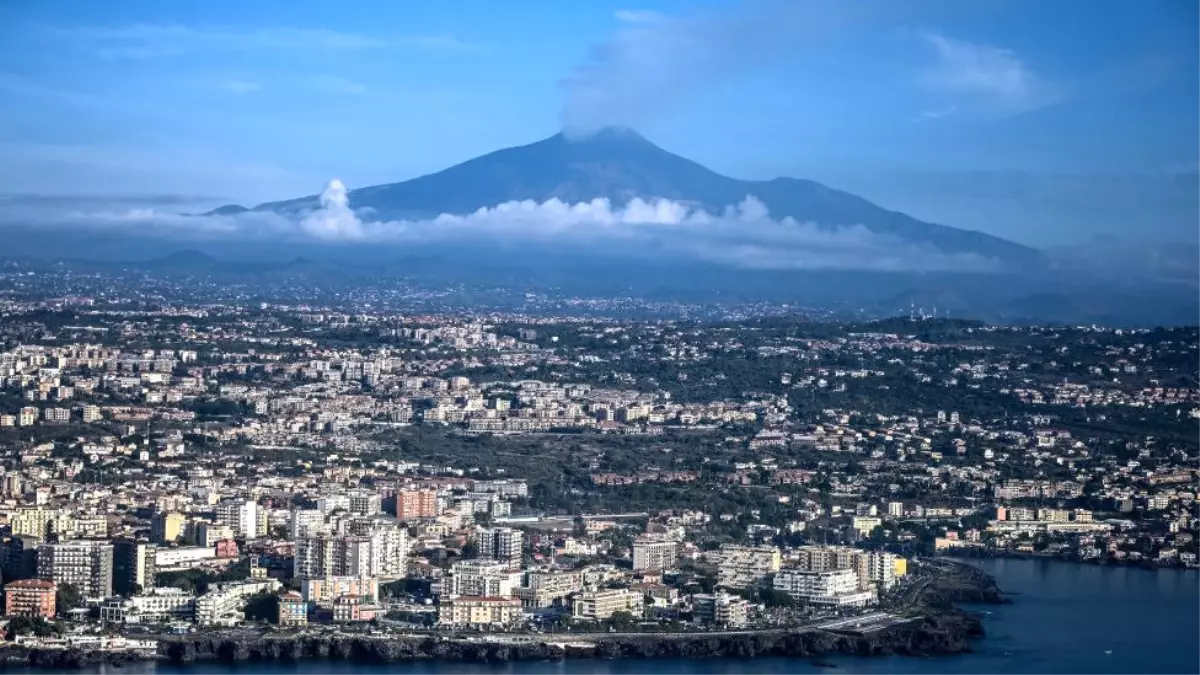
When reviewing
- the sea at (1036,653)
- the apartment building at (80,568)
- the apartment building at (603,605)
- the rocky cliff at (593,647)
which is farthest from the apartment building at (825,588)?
the apartment building at (80,568)

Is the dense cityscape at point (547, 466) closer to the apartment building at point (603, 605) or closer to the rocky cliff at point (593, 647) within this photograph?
the apartment building at point (603, 605)

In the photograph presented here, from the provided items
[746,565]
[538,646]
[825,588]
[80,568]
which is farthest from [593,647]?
[80,568]

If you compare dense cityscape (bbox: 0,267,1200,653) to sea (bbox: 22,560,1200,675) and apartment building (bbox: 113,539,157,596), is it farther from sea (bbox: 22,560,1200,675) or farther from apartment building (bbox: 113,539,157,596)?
sea (bbox: 22,560,1200,675)

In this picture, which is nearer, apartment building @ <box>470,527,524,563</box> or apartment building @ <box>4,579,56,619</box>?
apartment building @ <box>4,579,56,619</box>

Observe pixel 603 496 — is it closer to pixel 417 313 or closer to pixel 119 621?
pixel 119 621

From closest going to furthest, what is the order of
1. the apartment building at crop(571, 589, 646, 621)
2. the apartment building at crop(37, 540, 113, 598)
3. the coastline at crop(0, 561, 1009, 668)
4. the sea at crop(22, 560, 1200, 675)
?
the sea at crop(22, 560, 1200, 675)
the coastline at crop(0, 561, 1009, 668)
the apartment building at crop(571, 589, 646, 621)
the apartment building at crop(37, 540, 113, 598)

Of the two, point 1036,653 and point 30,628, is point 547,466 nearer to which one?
point 1036,653

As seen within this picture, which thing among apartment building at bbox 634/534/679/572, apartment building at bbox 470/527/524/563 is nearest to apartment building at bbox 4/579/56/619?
apartment building at bbox 470/527/524/563

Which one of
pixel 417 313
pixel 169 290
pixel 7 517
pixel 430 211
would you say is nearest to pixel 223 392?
pixel 7 517
